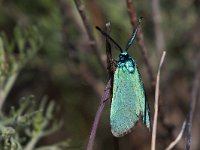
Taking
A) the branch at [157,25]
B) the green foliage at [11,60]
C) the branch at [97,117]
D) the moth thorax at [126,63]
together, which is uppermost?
the branch at [157,25]

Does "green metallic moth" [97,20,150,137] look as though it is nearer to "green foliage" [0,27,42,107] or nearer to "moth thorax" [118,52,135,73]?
"moth thorax" [118,52,135,73]

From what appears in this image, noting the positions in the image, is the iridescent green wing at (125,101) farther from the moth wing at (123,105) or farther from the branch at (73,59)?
the branch at (73,59)

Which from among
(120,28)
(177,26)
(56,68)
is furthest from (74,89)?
(177,26)

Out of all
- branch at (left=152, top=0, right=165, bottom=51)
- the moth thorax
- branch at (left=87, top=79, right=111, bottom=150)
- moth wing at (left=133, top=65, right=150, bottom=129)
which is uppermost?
branch at (left=152, top=0, right=165, bottom=51)

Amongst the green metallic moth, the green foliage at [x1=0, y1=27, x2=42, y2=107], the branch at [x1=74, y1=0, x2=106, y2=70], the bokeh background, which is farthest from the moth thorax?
the bokeh background

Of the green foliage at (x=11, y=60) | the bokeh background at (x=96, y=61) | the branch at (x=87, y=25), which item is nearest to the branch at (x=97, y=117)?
the branch at (x=87, y=25)
